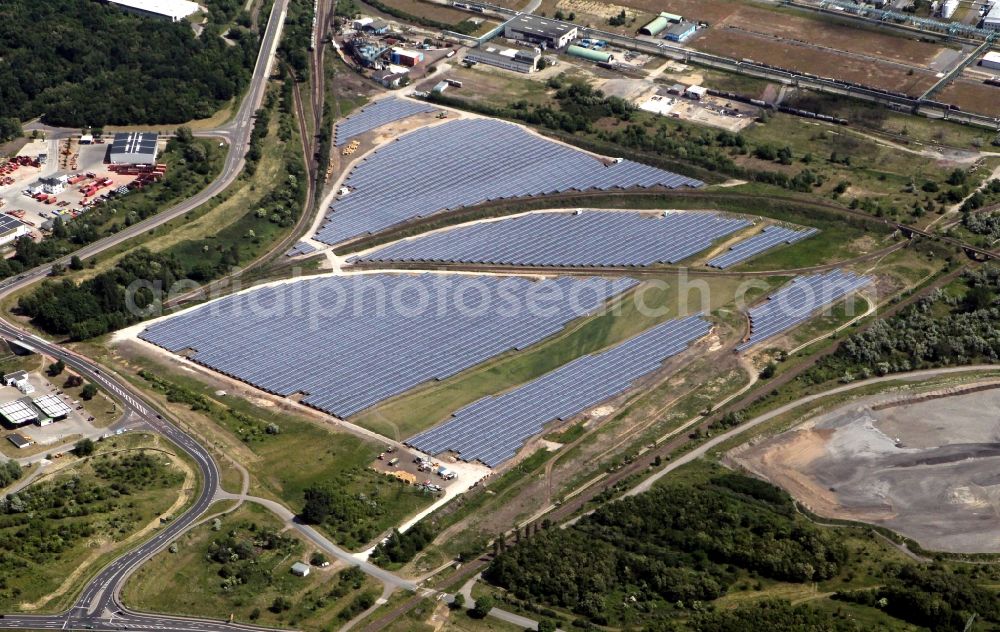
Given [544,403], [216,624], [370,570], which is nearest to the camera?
[216,624]

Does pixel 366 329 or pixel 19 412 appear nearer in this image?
pixel 19 412

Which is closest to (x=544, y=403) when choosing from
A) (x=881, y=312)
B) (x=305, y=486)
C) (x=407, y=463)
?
(x=407, y=463)

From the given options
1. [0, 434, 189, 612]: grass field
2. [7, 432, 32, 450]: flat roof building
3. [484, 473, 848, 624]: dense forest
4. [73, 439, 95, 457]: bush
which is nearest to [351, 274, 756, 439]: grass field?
[0, 434, 189, 612]: grass field

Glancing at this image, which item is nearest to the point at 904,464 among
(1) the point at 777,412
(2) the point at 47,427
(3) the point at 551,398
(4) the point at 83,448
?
(1) the point at 777,412

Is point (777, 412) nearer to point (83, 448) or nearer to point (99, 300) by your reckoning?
point (83, 448)

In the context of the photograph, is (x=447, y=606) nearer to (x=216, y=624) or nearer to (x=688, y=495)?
(x=216, y=624)

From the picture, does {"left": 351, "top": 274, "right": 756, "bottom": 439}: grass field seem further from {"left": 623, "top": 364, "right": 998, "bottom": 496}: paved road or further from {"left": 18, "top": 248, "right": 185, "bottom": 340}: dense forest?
{"left": 18, "top": 248, "right": 185, "bottom": 340}: dense forest

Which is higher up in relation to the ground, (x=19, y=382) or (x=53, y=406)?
(x=19, y=382)
